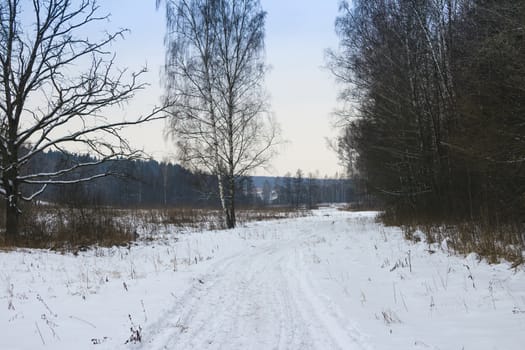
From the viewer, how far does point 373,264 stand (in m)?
8.26

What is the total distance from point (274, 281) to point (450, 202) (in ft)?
26.2

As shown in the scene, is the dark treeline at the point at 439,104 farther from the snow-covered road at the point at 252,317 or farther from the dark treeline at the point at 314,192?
the dark treeline at the point at 314,192

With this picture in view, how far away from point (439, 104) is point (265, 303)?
34.9ft

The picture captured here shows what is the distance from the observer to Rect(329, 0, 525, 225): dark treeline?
7.58m

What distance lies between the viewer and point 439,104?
1284 centimetres

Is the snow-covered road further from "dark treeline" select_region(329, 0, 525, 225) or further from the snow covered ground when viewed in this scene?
"dark treeline" select_region(329, 0, 525, 225)

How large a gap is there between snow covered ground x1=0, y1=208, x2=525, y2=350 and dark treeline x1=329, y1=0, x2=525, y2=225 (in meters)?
2.57

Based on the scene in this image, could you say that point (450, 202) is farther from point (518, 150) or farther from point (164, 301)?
point (164, 301)

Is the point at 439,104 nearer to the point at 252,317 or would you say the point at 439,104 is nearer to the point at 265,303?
the point at 265,303

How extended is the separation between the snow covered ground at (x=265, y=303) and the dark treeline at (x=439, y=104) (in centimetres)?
257

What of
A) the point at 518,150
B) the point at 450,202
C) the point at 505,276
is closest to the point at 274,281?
the point at 505,276

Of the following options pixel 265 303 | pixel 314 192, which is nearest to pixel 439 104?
pixel 265 303

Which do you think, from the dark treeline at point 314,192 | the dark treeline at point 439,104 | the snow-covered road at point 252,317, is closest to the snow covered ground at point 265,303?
the snow-covered road at point 252,317

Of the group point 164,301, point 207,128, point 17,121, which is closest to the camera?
point 164,301
